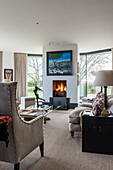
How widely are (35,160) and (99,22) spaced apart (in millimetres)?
3726

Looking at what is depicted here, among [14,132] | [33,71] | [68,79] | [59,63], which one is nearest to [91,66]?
[68,79]

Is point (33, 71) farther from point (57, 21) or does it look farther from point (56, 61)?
point (57, 21)

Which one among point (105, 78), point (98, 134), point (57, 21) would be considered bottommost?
point (98, 134)

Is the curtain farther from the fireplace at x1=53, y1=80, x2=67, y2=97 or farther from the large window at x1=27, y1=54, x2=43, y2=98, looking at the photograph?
A: the fireplace at x1=53, y1=80, x2=67, y2=97

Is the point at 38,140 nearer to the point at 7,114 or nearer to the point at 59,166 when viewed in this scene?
the point at 59,166

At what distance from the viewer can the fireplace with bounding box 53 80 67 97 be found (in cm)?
692

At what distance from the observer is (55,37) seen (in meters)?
5.83

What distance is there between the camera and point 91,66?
8070 millimetres

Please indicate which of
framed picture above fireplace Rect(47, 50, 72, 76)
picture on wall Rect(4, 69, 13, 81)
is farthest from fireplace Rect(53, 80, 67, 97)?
picture on wall Rect(4, 69, 13, 81)

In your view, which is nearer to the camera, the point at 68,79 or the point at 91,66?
the point at 68,79

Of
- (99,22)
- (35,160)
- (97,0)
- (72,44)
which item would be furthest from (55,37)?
(35,160)

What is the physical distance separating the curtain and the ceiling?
7.49ft

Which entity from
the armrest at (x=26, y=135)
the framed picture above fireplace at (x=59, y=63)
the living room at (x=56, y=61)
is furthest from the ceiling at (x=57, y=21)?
the armrest at (x=26, y=135)

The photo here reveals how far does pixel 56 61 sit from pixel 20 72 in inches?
104
